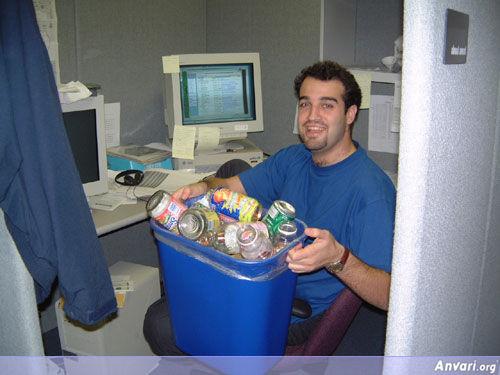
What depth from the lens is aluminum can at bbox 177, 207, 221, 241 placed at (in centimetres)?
117

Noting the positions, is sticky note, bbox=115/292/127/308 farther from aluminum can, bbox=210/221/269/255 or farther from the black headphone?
aluminum can, bbox=210/221/269/255

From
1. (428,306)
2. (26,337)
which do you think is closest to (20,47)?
(26,337)

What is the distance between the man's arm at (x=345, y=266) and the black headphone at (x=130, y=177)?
1073mm

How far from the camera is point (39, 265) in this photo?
1003mm

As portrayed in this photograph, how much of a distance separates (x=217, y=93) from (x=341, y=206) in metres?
1.10

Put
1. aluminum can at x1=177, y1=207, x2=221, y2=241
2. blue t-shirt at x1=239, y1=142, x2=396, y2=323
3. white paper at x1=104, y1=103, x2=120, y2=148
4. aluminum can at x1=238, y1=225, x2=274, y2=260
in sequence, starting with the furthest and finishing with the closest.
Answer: white paper at x1=104, y1=103, x2=120, y2=148 → blue t-shirt at x1=239, y1=142, x2=396, y2=323 → aluminum can at x1=177, y1=207, x2=221, y2=241 → aluminum can at x1=238, y1=225, x2=274, y2=260

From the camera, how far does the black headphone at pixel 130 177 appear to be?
6.74ft

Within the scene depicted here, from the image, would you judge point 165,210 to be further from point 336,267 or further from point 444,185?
point 444,185

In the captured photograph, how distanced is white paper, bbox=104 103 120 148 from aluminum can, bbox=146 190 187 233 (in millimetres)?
1218

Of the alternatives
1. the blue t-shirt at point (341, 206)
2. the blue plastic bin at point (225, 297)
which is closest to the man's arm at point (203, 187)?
the blue t-shirt at point (341, 206)

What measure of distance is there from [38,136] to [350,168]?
2.91 feet

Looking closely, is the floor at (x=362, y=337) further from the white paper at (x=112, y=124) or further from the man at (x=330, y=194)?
the white paper at (x=112, y=124)

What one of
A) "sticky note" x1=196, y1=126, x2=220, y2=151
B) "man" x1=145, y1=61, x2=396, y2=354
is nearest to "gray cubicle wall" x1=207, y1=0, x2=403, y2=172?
"sticky note" x1=196, y1=126, x2=220, y2=151

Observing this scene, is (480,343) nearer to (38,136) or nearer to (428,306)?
(428,306)
